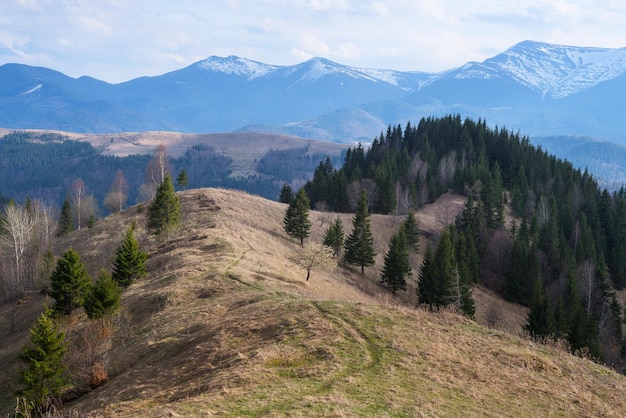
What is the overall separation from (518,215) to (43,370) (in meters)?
115

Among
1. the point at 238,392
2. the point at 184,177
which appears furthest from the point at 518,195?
the point at 238,392

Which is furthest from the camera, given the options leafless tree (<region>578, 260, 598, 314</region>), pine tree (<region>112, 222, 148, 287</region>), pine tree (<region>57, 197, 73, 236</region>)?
Result: pine tree (<region>57, 197, 73, 236</region>)

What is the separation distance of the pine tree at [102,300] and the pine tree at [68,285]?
619 centimetres

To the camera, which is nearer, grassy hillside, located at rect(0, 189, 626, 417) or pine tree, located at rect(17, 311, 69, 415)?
grassy hillside, located at rect(0, 189, 626, 417)

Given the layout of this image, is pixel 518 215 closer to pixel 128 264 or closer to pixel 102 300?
pixel 128 264

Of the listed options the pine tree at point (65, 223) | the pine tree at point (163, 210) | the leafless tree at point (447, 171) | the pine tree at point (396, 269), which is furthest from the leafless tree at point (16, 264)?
the leafless tree at point (447, 171)

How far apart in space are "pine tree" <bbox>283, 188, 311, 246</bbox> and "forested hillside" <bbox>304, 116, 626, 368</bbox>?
22226mm

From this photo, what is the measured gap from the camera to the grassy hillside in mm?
17969

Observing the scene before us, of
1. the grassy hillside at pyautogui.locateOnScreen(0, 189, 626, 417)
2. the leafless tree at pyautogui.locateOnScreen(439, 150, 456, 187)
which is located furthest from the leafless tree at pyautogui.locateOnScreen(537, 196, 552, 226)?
the grassy hillside at pyautogui.locateOnScreen(0, 189, 626, 417)

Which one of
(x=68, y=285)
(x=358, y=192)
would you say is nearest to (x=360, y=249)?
(x=358, y=192)

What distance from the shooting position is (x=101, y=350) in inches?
1215

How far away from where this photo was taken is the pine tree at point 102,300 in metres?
35.2

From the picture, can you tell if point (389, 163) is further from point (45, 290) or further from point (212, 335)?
point (212, 335)

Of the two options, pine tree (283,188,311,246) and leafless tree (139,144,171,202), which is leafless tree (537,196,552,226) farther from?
leafless tree (139,144,171,202)
